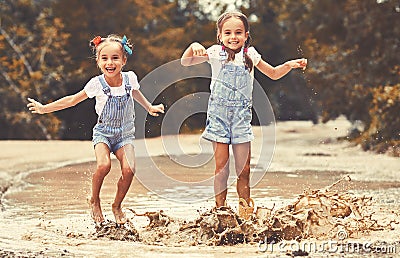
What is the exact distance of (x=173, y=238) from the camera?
525cm

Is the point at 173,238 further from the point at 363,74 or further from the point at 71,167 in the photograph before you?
the point at 363,74

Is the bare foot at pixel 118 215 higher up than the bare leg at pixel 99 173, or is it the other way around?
the bare leg at pixel 99 173

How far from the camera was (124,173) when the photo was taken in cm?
545

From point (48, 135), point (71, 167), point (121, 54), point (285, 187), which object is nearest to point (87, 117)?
point (48, 135)

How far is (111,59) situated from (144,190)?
10.3 ft

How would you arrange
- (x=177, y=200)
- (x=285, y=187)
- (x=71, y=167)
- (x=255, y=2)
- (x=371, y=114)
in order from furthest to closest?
(x=255, y=2) < (x=371, y=114) < (x=71, y=167) < (x=285, y=187) < (x=177, y=200)

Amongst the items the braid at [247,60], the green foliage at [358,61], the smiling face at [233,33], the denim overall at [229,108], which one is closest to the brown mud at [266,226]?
the denim overall at [229,108]

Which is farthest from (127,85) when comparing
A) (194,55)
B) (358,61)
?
(358,61)

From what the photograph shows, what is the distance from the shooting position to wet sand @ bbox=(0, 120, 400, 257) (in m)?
4.87

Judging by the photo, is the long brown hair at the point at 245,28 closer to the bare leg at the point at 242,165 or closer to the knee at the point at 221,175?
the bare leg at the point at 242,165

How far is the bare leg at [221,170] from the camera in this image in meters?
5.45

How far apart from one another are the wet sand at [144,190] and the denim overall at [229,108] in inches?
22.2

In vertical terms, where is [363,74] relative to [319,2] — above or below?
below

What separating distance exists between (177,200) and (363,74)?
921 cm
